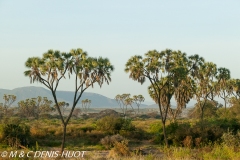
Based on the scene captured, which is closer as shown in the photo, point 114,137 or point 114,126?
point 114,137

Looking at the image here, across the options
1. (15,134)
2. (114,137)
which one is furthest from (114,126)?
(15,134)

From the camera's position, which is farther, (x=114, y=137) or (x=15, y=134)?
(x=15, y=134)

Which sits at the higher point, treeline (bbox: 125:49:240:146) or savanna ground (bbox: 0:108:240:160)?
treeline (bbox: 125:49:240:146)

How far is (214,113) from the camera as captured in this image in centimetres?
6312

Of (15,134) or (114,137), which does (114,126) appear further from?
(15,134)

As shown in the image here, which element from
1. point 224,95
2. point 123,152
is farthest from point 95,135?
point 224,95

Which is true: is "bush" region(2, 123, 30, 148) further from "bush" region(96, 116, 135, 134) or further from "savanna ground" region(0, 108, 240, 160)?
"bush" region(96, 116, 135, 134)

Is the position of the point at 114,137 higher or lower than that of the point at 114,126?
lower

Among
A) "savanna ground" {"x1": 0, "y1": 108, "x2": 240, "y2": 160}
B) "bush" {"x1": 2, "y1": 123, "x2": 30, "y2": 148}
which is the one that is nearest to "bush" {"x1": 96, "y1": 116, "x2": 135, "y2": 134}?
"savanna ground" {"x1": 0, "y1": 108, "x2": 240, "y2": 160}

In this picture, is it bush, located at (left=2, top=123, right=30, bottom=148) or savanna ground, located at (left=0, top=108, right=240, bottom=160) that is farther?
bush, located at (left=2, top=123, right=30, bottom=148)

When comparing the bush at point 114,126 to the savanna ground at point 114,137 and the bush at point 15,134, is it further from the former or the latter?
the bush at point 15,134

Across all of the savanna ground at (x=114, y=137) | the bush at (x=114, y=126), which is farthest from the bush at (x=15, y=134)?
the bush at (x=114, y=126)

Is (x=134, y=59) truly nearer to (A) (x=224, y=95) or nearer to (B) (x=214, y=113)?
(A) (x=224, y=95)

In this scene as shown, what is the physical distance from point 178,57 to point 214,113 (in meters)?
37.7
